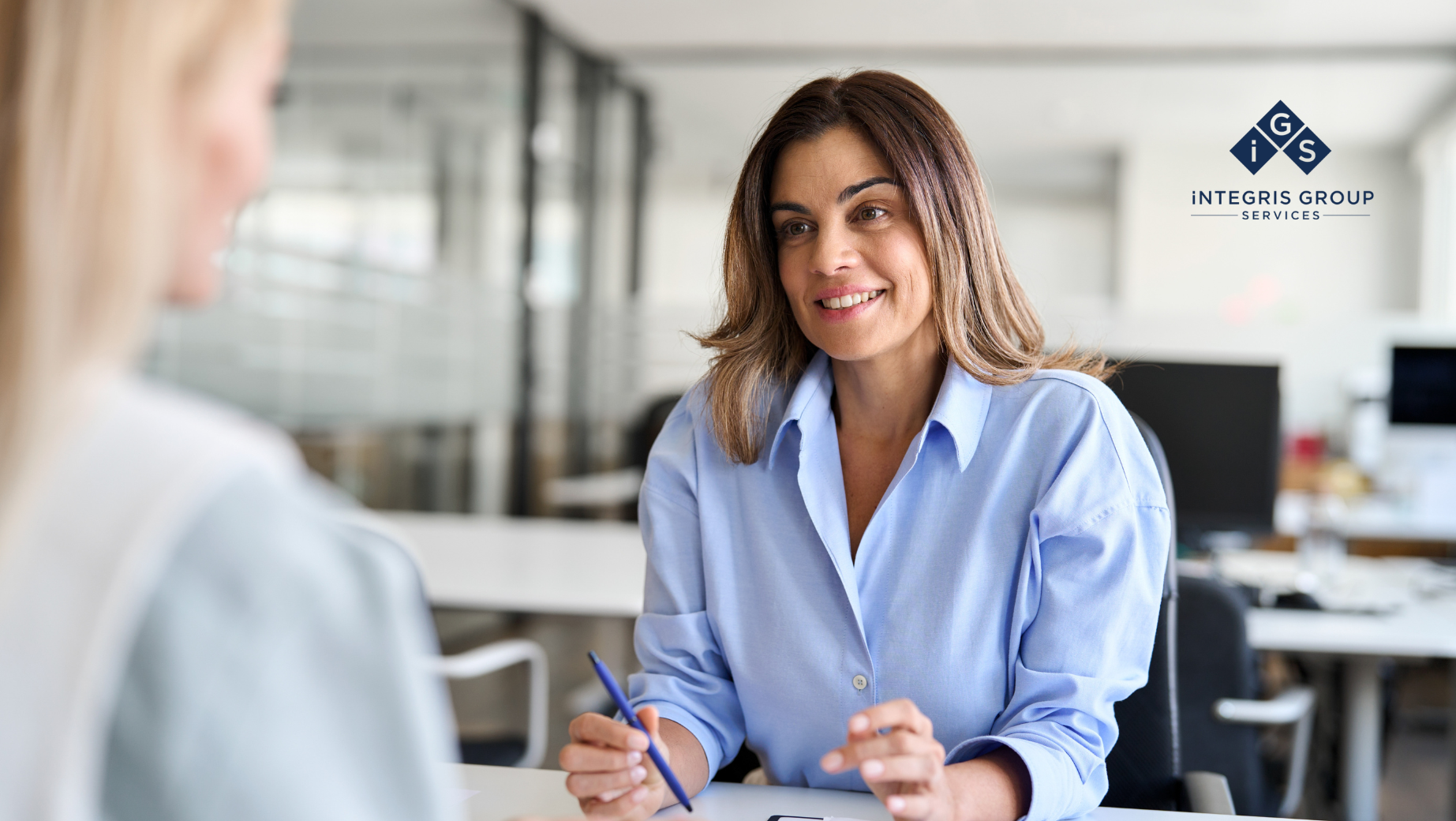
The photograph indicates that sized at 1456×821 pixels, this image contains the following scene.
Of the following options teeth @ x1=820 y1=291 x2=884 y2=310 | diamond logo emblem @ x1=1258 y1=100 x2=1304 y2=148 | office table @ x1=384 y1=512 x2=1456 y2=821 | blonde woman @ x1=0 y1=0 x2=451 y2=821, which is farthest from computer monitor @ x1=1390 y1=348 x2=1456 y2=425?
blonde woman @ x1=0 y1=0 x2=451 y2=821

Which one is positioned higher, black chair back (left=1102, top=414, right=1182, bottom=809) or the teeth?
the teeth

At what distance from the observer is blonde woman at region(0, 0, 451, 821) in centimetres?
43

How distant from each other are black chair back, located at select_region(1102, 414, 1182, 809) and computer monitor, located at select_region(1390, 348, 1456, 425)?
3.41m

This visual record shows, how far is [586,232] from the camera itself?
6438 mm

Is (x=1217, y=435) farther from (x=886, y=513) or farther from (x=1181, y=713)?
(x=886, y=513)

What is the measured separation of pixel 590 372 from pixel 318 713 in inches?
235

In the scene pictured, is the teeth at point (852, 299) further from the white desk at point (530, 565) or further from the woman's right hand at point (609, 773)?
the white desk at point (530, 565)

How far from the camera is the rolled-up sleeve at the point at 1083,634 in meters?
1.16

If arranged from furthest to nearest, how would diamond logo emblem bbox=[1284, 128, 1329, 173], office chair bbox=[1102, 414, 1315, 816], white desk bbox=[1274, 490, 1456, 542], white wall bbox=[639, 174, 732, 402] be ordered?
white wall bbox=[639, 174, 732, 402] → white desk bbox=[1274, 490, 1456, 542] → diamond logo emblem bbox=[1284, 128, 1329, 173] → office chair bbox=[1102, 414, 1315, 816]

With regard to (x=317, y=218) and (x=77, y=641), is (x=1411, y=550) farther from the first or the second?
(x=77, y=641)

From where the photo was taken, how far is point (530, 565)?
2803mm

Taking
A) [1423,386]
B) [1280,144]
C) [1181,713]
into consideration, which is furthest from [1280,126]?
[1423,386]

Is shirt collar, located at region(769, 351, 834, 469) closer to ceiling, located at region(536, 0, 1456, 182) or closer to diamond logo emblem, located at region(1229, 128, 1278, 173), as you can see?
diamond logo emblem, located at region(1229, 128, 1278, 173)

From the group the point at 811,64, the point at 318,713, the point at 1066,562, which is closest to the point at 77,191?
the point at 318,713
